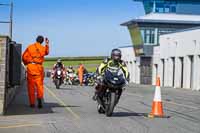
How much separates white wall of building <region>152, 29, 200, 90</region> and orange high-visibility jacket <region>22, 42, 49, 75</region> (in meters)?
33.2

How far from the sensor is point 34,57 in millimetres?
15398

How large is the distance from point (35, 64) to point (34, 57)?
0.20 m

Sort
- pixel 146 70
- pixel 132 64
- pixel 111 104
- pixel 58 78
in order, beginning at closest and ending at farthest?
pixel 111 104 → pixel 58 78 → pixel 146 70 → pixel 132 64

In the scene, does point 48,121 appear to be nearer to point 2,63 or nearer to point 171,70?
point 2,63

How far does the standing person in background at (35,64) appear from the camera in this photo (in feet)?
50.3

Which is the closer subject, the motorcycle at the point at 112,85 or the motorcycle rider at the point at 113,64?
the motorcycle at the point at 112,85

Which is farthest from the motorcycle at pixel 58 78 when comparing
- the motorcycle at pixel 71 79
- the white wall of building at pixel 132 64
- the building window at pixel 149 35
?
the building window at pixel 149 35

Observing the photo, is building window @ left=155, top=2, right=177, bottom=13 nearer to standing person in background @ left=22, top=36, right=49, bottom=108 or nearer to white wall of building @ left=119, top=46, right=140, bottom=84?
white wall of building @ left=119, top=46, right=140, bottom=84

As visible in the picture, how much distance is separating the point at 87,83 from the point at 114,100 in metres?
32.0

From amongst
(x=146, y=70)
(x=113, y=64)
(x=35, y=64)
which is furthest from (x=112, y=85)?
(x=146, y=70)

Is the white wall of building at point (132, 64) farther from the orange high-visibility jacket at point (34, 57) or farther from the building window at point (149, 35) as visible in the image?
the orange high-visibility jacket at point (34, 57)

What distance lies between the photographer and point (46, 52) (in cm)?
1566

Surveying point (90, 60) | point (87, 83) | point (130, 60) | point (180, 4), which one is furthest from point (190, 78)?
point (90, 60)

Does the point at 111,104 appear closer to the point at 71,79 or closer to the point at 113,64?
the point at 113,64
